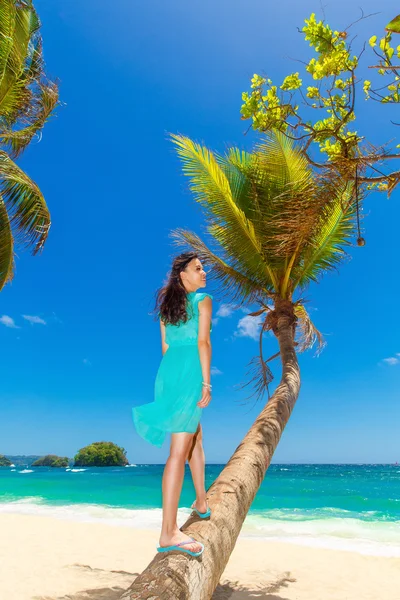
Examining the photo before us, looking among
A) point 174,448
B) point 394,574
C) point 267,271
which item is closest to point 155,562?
point 174,448

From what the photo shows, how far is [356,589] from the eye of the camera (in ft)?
24.1

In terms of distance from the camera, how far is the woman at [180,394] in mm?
2562

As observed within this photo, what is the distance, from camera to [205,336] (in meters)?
2.81

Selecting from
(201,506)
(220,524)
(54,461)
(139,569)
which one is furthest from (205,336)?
(54,461)

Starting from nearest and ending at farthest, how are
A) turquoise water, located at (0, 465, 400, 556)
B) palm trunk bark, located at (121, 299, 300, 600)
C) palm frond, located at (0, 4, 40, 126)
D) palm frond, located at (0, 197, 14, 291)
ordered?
palm trunk bark, located at (121, 299, 300, 600), palm frond, located at (0, 4, 40, 126), palm frond, located at (0, 197, 14, 291), turquoise water, located at (0, 465, 400, 556)

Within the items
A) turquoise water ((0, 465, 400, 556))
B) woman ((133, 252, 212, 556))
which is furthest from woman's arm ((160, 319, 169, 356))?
turquoise water ((0, 465, 400, 556))

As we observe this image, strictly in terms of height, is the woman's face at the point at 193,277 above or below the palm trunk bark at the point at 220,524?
above

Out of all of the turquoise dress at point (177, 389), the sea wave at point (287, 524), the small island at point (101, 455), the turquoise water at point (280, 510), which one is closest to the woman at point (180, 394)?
the turquoise dress at point (177, 389)

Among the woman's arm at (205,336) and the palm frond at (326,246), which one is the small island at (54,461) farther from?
the woman's arm at (205,336)

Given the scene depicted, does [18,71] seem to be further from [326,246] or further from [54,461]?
[54,461]

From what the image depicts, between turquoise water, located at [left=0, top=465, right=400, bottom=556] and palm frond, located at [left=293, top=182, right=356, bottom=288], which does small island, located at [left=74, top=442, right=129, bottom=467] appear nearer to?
turquoise water, located at [left=0, top=465, right=400, bottom=556]

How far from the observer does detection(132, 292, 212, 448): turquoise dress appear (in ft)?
8.75

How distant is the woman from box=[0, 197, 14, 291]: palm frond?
4985mm

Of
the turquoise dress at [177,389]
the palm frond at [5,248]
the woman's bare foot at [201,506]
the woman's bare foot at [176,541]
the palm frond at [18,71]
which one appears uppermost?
the palm frond at [18,71]
